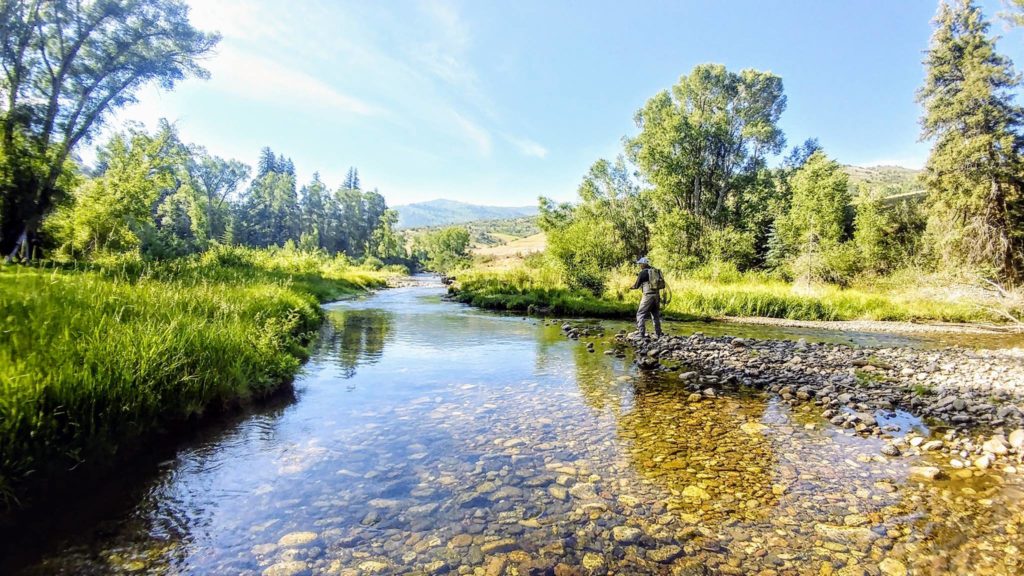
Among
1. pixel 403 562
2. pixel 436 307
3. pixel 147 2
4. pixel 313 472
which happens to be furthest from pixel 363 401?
pixel 147 2

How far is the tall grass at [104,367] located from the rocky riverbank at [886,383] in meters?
7.93

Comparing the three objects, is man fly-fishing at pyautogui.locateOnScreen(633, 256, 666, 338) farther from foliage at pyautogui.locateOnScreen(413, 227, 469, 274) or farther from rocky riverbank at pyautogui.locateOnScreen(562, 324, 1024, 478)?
foliage at pyautogui.locateOnScreen(413, 227, 469, 274)

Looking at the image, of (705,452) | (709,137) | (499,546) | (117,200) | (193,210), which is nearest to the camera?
(499,546)

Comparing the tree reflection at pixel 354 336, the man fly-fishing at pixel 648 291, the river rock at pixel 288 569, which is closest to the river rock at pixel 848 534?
the river rock at pixel 288 569

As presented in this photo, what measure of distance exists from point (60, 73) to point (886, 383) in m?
34.5

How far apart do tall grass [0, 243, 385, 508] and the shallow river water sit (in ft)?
1.84

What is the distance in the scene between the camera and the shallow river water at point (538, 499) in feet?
11.2

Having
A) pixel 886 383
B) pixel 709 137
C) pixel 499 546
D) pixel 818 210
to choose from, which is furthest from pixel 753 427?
pixel 709 137

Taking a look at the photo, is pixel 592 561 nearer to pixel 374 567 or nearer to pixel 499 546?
pixel 499 546

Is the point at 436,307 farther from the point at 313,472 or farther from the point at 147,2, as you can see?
the point at 147,2

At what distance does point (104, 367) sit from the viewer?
4.55 metres

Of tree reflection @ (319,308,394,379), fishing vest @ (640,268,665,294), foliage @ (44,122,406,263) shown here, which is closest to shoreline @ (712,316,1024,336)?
fishing vest @ (640,268,665,294)

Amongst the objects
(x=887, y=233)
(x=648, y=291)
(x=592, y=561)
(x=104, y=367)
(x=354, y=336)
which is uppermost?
(x=887, y=233)

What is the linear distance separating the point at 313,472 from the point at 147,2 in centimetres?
3140
